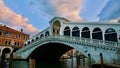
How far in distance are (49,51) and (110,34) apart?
10.7 m

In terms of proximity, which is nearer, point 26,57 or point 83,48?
point 83,48

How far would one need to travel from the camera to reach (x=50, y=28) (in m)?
27.6

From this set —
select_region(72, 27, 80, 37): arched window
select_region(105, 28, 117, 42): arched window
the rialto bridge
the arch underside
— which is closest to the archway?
the rialto bridge

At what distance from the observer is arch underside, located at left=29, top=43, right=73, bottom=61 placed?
2530cm

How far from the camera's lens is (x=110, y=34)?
2019 cm

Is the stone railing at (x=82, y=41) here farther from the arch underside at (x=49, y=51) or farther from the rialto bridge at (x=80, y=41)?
the arch underside at (x=49, y=51)

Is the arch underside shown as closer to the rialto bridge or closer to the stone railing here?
the rialto bridge

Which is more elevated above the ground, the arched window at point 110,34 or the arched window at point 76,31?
the arched window at point 76,31

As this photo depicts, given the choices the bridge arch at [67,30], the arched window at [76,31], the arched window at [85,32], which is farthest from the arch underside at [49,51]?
the arched window at [85,32]

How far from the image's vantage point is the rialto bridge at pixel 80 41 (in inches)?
687

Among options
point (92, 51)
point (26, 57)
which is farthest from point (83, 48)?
point (26, 57)

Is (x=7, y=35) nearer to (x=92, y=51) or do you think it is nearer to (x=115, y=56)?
(x=92, y=51)

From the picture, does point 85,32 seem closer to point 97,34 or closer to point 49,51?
point 97,34

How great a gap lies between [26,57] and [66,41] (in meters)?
8.51
